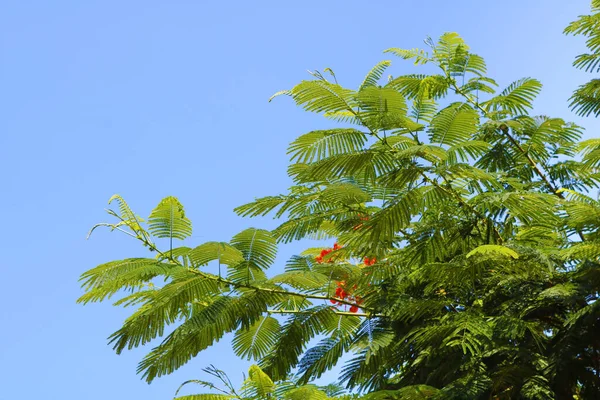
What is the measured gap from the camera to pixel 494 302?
3758mm

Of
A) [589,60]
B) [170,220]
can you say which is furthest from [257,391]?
[589,60]

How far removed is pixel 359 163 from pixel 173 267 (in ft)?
3.28

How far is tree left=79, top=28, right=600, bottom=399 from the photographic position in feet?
10.2

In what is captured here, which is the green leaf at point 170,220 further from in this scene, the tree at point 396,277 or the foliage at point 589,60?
the foliage at point 589,60

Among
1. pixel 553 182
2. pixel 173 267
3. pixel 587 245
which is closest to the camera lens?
pixel 587 245

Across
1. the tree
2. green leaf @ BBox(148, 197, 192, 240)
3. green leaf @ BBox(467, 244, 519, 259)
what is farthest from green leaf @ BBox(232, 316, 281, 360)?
green leaf @ BBox(467, 244, 519, 259)

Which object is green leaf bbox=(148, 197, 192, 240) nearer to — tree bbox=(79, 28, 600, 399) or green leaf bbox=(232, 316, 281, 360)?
tree bbox=(79, 28, 600, 399)

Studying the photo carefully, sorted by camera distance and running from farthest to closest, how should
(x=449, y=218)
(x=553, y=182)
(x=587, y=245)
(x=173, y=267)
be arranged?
(x=553, y=182), (x=449, y=218), (x=173, y=267), (x=587, y=245)

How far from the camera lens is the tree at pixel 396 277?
3.11 metres

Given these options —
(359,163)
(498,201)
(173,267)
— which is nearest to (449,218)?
(498,201)

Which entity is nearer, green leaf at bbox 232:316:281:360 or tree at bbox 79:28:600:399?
tree at bbox 79:28:600:399

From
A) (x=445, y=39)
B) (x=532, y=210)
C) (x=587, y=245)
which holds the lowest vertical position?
(x=587, y=245)

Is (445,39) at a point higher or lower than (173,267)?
higher

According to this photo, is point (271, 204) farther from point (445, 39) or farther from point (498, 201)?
point (445, 39)
